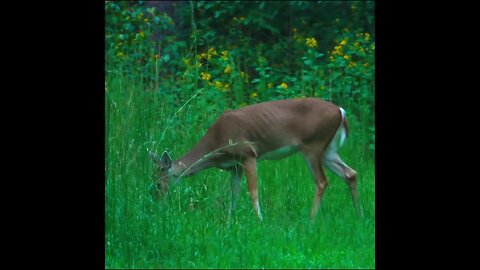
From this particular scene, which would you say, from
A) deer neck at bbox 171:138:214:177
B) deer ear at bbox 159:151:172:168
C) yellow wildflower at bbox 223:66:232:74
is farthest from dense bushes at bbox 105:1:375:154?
deer ear at bbox 159:151:172:168

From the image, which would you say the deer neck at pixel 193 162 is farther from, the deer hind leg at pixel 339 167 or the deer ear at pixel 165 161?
the deer hind leg at pixel 339 167

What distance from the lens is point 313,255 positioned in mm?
6699

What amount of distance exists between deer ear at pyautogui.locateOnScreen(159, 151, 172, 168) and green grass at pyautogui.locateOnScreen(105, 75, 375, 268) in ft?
0.76

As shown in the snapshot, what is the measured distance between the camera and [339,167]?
31.8 ft

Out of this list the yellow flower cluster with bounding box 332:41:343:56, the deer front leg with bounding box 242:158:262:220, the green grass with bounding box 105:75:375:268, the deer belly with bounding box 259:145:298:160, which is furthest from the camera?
the yellow flower cluster with bounding box 332:41:343:56

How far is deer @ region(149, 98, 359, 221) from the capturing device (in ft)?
30.7

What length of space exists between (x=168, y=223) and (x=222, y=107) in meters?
4.18

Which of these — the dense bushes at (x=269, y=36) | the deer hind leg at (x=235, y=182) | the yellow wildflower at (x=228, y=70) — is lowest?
the dense bushes at (x=269, y=36)

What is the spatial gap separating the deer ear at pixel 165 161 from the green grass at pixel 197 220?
23cm

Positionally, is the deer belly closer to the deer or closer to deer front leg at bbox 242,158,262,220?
the deer

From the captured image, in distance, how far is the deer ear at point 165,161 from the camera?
8.92m

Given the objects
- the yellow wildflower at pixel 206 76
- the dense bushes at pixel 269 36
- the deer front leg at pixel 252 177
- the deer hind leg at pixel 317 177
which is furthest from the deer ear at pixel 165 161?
the dense bushes at pixel 269 36
